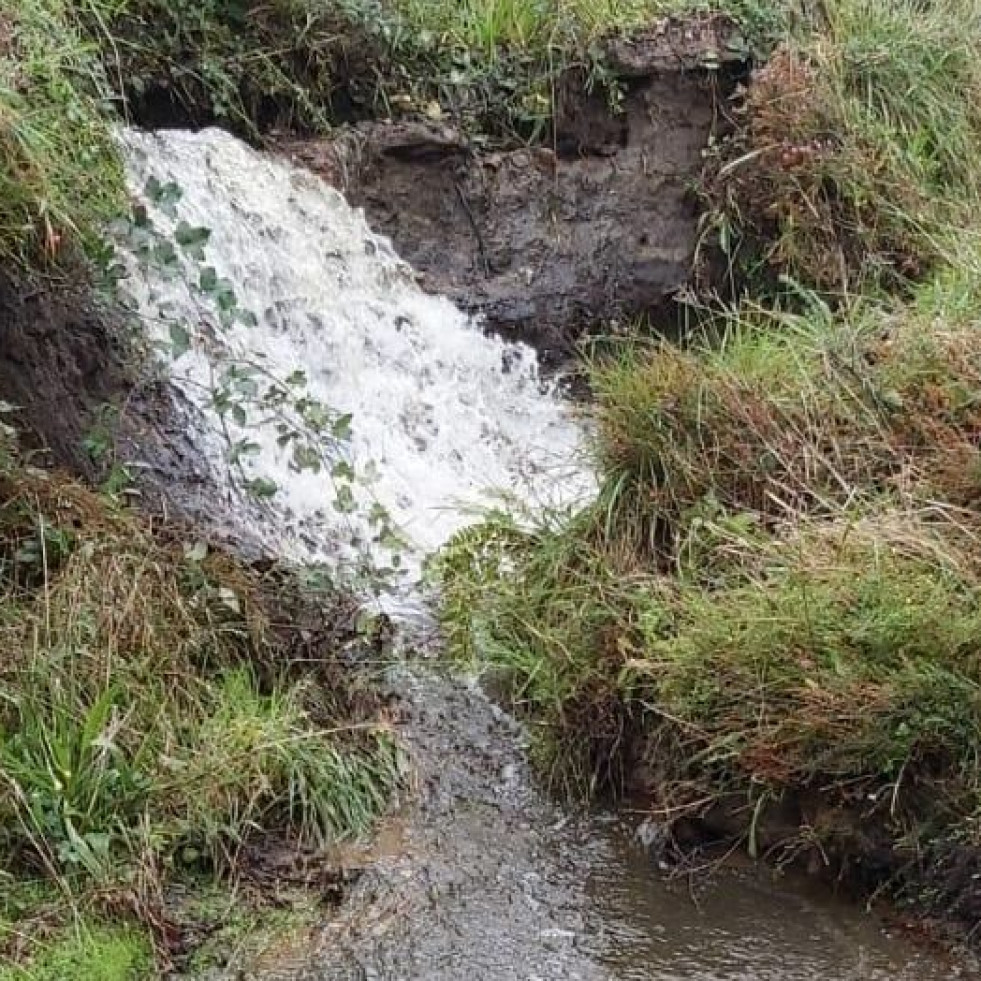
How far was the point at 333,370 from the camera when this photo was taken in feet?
22.5

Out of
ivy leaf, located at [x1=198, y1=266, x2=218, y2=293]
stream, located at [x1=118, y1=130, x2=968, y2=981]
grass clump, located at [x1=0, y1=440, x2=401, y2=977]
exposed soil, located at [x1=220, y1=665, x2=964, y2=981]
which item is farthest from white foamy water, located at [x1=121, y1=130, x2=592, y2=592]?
exposed soil, located at [x1=220, y1=665, x2=964, y2=981]

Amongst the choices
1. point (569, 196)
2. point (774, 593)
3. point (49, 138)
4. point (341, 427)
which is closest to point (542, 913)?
point (774, 593)

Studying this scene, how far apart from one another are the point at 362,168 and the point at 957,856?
15.7 feet

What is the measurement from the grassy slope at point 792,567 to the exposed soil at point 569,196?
0.69m

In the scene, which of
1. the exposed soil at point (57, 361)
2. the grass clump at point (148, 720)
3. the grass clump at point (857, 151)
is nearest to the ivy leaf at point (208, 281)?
the exposed soil at point (57, 361)

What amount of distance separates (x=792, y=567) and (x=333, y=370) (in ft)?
9.33

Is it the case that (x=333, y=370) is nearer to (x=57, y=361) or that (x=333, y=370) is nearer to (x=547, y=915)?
(x=57, y=361)

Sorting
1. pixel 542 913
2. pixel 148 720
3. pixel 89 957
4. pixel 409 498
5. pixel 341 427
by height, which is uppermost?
pixel 341 427

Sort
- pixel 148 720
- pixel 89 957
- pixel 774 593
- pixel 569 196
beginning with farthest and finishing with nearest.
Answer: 1. pixel 569 196
2. pixel 774 593
3. pixel 148 720
4. pixel 89 957

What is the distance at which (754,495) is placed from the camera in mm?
5305

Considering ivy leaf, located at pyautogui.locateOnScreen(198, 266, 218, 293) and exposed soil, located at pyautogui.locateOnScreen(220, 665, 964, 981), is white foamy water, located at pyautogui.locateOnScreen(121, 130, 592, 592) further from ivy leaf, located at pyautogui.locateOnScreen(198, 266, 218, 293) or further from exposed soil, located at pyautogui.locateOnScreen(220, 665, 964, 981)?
exposed soil, located at pyautogui.locateOnScreen(220, 665, 964, 981)

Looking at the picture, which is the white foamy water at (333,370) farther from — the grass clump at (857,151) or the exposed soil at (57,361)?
the grass clump at (857,151)

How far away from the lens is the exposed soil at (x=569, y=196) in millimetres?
7812

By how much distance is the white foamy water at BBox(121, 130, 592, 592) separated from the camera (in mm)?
5902
